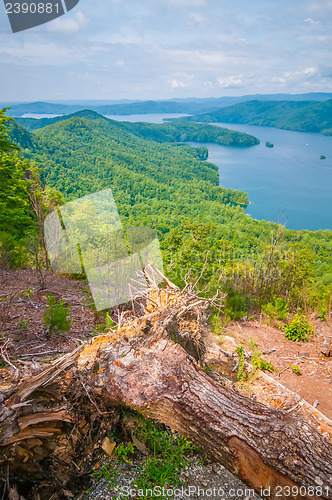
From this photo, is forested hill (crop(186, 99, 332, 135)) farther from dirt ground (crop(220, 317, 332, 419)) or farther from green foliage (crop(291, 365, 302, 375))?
green foliage (crop(291, 365, 302, 375))

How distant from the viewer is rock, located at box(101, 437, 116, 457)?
2.36 meters

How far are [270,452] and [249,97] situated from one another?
216 metres

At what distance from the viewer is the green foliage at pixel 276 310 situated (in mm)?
5910

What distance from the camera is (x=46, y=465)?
2.07m

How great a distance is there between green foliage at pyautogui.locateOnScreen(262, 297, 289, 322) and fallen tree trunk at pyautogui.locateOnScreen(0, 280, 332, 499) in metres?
3.85

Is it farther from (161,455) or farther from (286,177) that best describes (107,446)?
(286,177)

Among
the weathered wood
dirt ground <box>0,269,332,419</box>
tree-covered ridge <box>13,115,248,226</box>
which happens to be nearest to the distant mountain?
tree-covered ridge <box>13,115,248,226</box>

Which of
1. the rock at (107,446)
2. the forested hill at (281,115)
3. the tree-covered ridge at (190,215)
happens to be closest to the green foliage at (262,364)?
the tree-covered ridge at (190,215)

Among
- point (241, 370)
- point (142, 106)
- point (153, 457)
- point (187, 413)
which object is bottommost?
point (241, 370)

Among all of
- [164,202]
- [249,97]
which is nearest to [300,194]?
[164,202]

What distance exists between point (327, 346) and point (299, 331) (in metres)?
0.48

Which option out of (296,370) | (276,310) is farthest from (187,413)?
(276,310)

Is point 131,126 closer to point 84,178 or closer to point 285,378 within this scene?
point 84,178

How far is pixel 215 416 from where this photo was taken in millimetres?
2102
